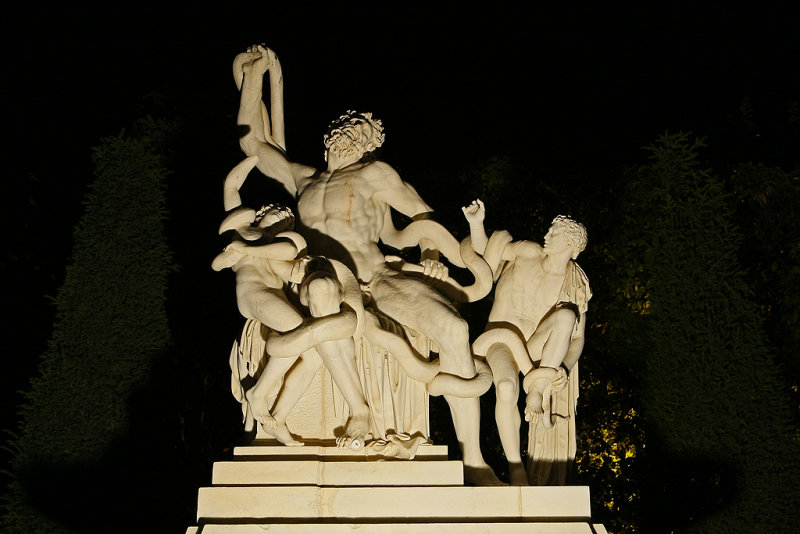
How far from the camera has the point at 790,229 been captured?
10023 mm

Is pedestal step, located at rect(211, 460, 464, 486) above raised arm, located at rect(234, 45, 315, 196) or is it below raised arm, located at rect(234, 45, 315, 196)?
below

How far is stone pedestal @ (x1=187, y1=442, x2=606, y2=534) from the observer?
5613 mm

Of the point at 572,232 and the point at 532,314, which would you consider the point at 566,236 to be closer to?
the point at 572,232

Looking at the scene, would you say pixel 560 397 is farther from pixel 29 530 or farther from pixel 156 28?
pixel 156 28

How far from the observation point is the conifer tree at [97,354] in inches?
313

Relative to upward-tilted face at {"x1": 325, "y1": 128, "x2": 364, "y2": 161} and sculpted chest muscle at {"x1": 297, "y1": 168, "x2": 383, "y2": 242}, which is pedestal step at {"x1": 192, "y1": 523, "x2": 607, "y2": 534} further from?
upward-tilted face at {"x1": 325, "y1": 128, "x2": 364, "y2": 161}

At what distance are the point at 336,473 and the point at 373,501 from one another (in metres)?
0.25

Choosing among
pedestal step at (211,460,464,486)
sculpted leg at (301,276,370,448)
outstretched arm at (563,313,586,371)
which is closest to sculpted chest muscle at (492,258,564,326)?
outstretched arm at (563,313,586,371)

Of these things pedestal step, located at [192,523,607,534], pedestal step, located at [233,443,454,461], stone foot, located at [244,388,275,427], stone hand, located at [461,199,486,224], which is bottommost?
pedestal step, located at [192,523,607,534]

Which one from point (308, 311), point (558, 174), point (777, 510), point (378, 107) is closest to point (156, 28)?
point (378, 107)

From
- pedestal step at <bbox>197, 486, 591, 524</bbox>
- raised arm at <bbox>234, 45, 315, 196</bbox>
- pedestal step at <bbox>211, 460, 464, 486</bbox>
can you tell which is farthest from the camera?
raised arm at <bbox>234, 45, 315, 196</bbox>

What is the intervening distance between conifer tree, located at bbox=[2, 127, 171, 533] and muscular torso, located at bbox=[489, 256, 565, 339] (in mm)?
3084

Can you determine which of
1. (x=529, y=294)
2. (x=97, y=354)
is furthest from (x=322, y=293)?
(x=97, y=354)

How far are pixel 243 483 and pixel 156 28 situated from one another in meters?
8.15
